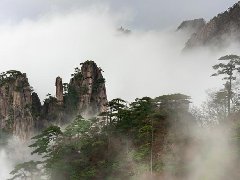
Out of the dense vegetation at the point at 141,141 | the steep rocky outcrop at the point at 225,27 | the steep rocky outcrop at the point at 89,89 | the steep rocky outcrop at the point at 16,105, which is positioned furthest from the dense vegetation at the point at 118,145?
the steep rocky outcrop at the point at 225,27

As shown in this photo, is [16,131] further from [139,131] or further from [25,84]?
[139,131]

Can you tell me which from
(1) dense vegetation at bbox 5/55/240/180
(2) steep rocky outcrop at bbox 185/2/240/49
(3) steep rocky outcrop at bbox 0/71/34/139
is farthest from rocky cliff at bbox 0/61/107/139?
(2) steep rocky outcrop at bbox 185/2/240/49

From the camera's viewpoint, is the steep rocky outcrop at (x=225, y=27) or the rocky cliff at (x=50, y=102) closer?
the rocky cliff at (x=50, y=102)

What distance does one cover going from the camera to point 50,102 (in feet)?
445

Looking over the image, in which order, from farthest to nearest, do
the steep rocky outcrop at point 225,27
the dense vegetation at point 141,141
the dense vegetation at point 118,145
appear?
the steep rocky outcrop at point 225,27 < the dense vegetation at point 118,145 < the dense vegetation at point 141,141

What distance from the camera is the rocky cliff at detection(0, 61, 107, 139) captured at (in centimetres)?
13050

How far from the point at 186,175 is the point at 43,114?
8103 centimetres

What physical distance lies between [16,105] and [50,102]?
11.3 metres

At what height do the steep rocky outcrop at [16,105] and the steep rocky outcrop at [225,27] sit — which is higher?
the steep rocky outcrop at [225,27]

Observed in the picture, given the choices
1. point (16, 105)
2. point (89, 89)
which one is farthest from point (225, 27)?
point (16, 105)

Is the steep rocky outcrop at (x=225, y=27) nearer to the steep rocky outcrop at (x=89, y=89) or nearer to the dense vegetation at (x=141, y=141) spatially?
the steep rocky outcrop at (x=89, y=89)

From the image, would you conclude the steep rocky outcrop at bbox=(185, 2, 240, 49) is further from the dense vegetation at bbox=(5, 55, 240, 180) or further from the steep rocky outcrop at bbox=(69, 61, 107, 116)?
the dense vegetation at bbox=(5, 55, 240, 180)

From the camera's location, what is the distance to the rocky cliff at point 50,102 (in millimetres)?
130500

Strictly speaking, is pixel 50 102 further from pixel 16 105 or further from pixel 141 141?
pixel 141 141
